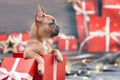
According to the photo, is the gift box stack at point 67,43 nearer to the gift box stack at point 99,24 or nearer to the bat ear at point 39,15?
the gift box stack at point 99,24

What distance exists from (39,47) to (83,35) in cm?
153

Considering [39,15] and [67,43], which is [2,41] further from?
[39,15]

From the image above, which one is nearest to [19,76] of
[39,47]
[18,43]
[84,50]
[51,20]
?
[39,47]

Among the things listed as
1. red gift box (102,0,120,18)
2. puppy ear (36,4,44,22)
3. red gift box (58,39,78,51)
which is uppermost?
red gift box (102,0,120,18)

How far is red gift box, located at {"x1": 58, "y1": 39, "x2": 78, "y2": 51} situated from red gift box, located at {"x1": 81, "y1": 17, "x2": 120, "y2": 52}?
0.15 metres

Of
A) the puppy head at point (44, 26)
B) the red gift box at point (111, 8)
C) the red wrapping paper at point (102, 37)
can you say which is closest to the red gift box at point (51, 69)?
the puppy head at point (44, 26)

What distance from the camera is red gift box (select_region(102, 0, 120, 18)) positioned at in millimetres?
2998

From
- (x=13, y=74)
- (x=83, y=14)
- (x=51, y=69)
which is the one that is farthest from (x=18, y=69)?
(x=83, y=14)

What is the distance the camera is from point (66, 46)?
2.93 meters

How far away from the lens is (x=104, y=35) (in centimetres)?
300

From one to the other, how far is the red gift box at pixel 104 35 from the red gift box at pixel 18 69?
160 centimetres

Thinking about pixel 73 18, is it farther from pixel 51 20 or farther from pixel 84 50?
pixel 51 20

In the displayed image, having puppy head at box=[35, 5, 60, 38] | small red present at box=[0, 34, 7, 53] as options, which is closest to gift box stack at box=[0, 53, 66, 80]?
puppy head at box=[35, 5, 60, 38]

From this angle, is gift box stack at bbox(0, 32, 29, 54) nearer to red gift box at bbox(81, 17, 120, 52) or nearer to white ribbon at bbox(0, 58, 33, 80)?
red gift box at bbox(81, 17, 120, 52)
